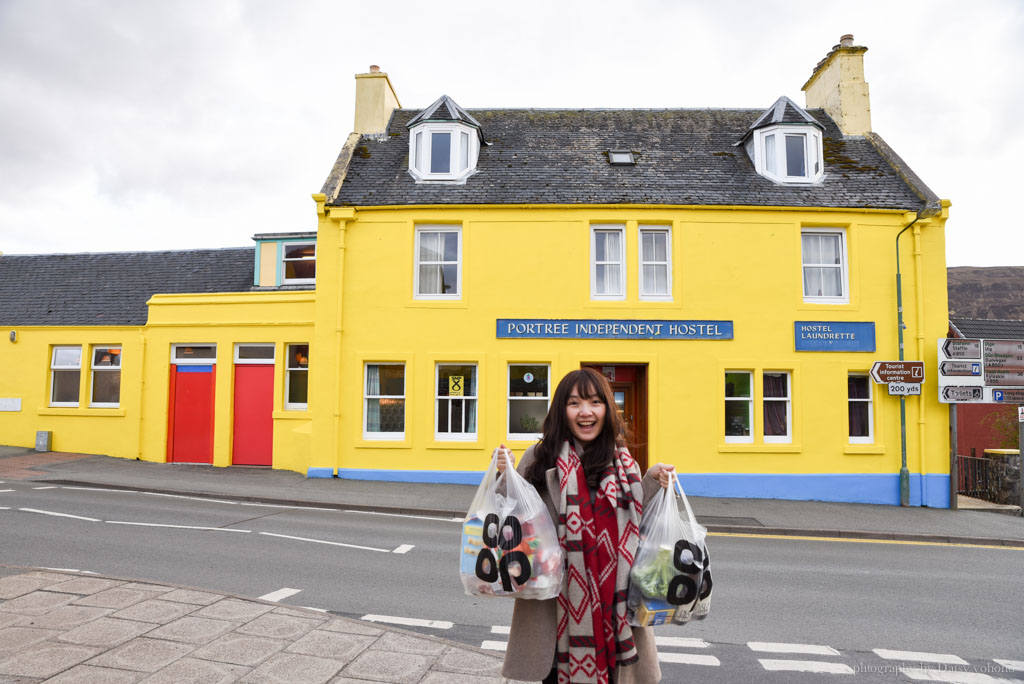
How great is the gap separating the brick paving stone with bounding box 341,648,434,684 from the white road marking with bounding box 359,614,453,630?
900mm

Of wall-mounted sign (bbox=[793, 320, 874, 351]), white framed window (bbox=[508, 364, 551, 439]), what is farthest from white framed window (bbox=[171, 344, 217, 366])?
wall-mounted sign (bbox=[793, 320, 874, 351])

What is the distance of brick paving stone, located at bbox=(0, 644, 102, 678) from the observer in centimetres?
368

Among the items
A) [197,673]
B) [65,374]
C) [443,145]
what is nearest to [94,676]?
[197,673]

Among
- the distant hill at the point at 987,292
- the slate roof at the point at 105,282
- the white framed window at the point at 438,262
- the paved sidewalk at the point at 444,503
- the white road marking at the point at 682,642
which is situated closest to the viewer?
the white road marking at the point at 682,642

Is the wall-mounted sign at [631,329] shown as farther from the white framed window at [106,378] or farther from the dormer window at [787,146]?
the white framed window at [106,378]

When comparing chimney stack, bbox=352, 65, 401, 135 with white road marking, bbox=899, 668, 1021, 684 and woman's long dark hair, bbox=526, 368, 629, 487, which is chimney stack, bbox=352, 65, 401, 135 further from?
white road marking, bbox=899, 668, 1021, 684

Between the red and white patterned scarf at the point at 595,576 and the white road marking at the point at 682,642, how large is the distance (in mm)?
2923

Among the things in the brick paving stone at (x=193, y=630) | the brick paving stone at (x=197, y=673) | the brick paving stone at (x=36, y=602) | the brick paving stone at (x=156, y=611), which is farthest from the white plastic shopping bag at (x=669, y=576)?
the brick paving stone at (x=36, y=602)

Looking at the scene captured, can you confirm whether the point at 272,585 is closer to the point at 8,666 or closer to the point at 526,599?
the point at 8,666

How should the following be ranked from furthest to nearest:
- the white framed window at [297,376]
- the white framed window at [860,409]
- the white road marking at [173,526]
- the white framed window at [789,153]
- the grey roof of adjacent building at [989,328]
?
the grey roof of adjacent building at [989,328] < the white framed window at [297,376] < the white framed window at [789,153] < the white framed window at [860,409] < the white road marking at [173,526]

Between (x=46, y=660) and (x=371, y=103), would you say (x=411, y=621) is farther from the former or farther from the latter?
(x=371, y=103)

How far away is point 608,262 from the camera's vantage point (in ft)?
45.7

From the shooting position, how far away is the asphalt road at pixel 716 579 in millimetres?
4812

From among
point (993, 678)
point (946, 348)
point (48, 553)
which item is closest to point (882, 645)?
point (993, 678)
